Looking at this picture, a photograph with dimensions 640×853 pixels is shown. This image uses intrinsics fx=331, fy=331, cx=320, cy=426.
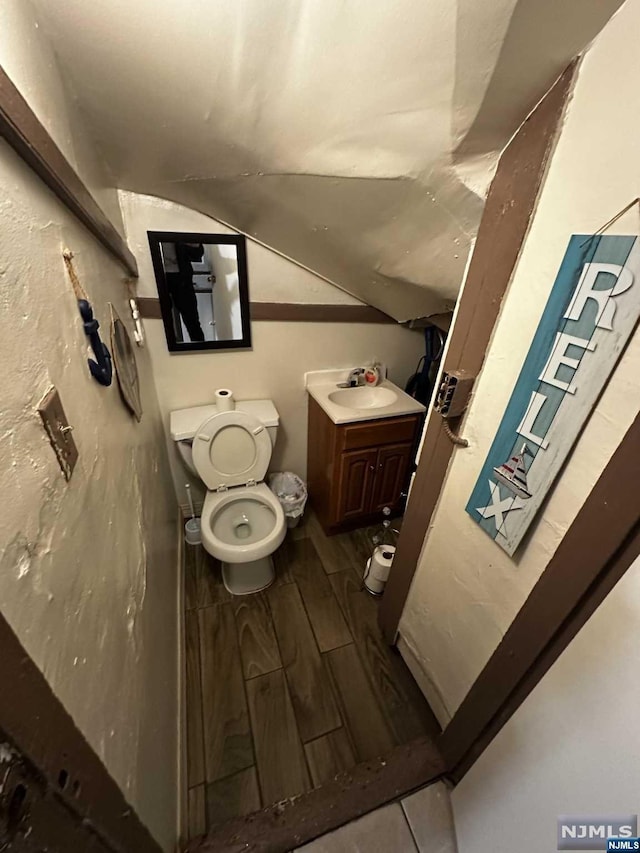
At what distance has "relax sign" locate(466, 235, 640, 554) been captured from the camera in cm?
51

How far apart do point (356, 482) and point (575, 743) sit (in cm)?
118

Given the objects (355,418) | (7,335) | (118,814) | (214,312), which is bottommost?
(118,814)

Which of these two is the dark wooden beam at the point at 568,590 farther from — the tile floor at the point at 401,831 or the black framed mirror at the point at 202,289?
the black framed mirror at the point at 202,289

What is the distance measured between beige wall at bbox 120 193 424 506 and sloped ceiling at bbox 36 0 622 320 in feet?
0.67

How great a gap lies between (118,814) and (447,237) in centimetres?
145

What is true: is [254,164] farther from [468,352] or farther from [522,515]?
[522,515]

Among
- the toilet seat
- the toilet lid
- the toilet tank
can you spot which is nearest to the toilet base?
the toilet seat

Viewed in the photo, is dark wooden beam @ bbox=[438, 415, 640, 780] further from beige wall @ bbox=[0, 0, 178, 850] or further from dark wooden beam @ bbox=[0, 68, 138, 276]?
dark wooden beam @ bbox=[0, 68, 138, 276]

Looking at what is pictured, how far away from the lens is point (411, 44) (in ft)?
1.90

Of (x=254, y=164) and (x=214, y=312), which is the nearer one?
(x=254, y=164)

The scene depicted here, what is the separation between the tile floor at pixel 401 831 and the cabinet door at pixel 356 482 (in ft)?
3.39

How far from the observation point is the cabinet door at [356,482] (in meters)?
1.62

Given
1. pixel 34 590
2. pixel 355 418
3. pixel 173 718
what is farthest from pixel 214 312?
pixel 173 718

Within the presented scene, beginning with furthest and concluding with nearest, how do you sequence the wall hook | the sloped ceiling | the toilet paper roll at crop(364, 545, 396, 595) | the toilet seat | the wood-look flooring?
1. the toilet paper roll at crop(364, 545, 396, 595)
2. the toilet seat
3. the wood-look flooring
4. the wall hook
5. the sloped ceiling
